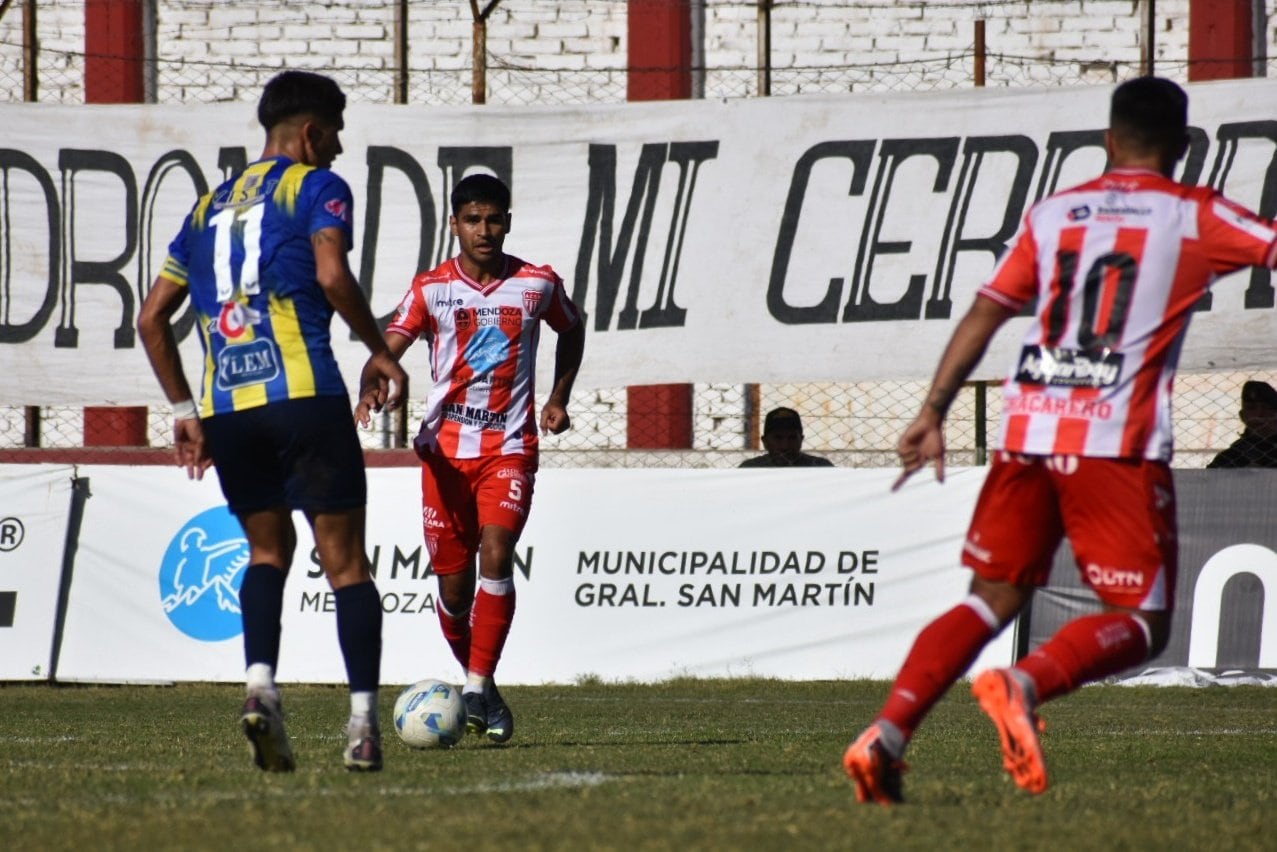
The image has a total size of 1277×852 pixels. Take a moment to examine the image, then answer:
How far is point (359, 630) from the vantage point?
231 inches

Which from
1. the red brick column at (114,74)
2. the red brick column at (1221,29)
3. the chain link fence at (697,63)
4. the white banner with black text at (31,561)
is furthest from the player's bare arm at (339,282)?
the red brick column at (1221,29)

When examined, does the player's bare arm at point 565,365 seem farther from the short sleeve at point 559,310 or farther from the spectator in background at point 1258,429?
the spectator in background at point 1258,429

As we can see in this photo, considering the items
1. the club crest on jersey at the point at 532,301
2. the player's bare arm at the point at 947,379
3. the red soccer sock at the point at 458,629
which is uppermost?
the club crest on jersey at the point at 532,301

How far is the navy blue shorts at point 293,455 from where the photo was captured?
5719mm

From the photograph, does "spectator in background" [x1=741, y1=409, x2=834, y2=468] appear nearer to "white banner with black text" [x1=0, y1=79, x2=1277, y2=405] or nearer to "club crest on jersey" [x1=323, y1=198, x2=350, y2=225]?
"white banner with black text" [x1=0, y1=79, x2=1277, y2=405]

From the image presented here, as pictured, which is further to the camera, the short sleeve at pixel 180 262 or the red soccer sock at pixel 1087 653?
the short sleeve at pixel 180 262

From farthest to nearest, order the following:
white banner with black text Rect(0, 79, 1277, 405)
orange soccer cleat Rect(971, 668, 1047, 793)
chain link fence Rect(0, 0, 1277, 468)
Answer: chain link fence Rect(0, 0, 1277, 468), white banner with black text Rect(0, 79, 1277, 405), orange soccer cleat Rect(971, 668, 1047, 793)

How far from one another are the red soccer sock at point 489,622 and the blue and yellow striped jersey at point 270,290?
2115 millimetres

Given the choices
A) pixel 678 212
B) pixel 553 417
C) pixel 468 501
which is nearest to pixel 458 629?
pixel 468 501

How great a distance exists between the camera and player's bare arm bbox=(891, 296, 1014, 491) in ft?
16.1

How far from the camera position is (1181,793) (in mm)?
5312

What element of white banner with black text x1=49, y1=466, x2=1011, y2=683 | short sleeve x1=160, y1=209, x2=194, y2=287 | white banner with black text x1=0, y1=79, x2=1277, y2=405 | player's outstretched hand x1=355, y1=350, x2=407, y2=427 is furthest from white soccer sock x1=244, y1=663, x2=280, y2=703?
white banner with black text x1=0, y1=79, x2=1277, y2=405

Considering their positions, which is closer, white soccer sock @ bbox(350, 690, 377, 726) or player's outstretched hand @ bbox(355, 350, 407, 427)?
white soccer sock @ bbox(350, 690, 377, 726)

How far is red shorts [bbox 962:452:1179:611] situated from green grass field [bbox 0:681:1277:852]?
0.57 metres
